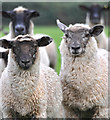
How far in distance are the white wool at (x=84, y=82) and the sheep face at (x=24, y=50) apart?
810 millimetres

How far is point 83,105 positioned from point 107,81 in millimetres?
600

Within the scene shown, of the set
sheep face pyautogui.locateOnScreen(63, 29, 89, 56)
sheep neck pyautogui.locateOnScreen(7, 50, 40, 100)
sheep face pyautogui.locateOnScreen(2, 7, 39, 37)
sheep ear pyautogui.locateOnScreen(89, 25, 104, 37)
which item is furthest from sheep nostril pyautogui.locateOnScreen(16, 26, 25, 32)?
sheep neck pyautogui.locateOnScreen(7, 50, 40, 100)

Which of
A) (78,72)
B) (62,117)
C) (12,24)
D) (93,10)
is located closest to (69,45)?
(78,72)

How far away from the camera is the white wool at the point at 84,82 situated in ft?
18.4

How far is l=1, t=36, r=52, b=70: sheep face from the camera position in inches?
191

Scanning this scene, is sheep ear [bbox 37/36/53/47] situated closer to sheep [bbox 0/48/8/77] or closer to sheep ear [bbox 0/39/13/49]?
sheep ear [bbox 0/39/13/49]

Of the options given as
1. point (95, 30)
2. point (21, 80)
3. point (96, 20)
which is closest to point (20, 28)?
point (95, 30)

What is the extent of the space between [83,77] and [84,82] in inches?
3.2

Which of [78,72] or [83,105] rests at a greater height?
[78,72]

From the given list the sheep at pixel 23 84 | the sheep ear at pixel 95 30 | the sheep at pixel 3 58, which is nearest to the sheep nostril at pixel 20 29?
the sheep at pixel 3 58

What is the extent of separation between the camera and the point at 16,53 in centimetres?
492

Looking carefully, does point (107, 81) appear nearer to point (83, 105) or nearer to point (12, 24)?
point (83, 105)

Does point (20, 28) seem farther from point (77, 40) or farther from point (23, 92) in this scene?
point (23, 92)

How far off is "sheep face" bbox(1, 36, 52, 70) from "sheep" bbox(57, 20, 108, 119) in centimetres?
73
